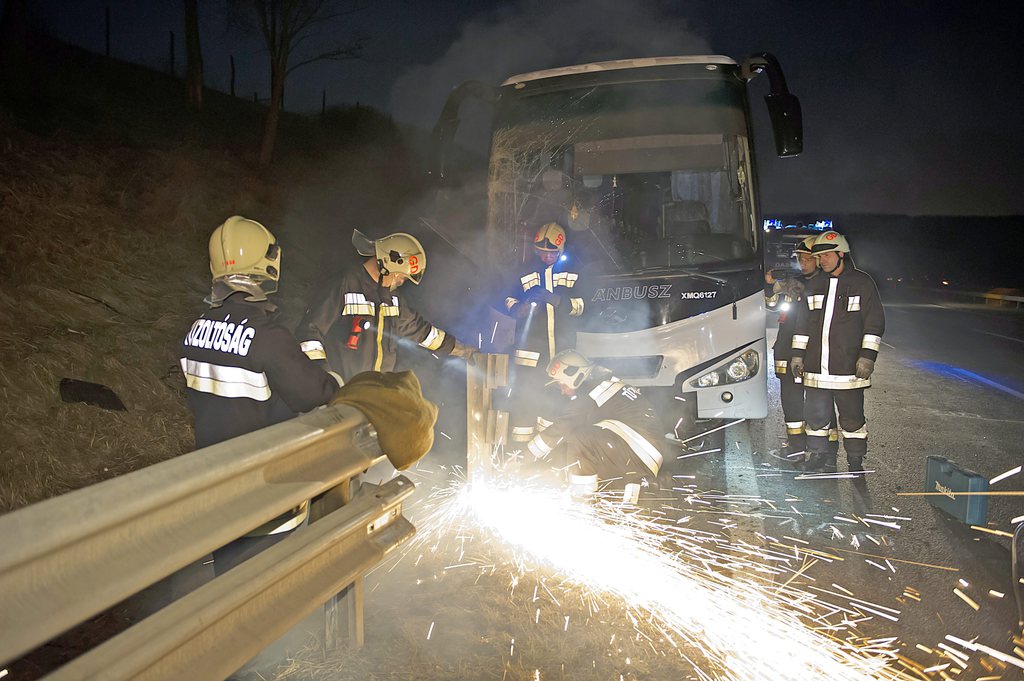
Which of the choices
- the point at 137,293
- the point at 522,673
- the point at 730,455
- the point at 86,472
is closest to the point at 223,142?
the point at 137,293

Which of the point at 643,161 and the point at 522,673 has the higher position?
the point at 643,161

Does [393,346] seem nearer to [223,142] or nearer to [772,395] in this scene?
[772,395]

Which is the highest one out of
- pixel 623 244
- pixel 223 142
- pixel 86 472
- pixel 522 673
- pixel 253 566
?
pixel 223 142

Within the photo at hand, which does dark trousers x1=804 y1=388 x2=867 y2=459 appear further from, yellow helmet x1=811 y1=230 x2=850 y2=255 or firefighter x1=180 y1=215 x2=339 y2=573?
firefighter x1=180 y1=215 x2=339 y2=573

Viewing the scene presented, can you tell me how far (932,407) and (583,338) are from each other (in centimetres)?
518

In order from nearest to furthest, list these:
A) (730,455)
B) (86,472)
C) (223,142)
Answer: (86,472) < (730,455) < (223,142)

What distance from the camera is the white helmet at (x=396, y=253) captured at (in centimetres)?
488

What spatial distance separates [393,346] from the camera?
5.20 meters

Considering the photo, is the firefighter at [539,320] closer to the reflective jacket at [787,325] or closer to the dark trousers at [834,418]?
the reflective jacket at [787,325]

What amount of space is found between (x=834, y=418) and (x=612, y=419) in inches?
88.2

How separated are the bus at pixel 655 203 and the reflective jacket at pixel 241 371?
10.6ft

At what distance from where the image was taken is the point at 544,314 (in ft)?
18.4

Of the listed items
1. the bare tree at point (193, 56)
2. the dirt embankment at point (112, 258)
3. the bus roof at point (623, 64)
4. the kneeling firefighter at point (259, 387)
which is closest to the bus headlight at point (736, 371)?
the bus roof at point (623, 64)

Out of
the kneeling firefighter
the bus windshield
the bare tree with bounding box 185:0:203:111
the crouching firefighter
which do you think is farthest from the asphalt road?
the bare tree with bounding box 185:0:203:111
